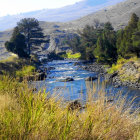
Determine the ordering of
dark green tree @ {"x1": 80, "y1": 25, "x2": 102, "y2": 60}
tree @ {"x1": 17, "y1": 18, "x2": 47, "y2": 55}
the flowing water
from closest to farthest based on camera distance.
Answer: the flowing water, tree @ {"x1": 17, "y1": 18, "x2": 47, "y2": 55}, dark green tree @ {"x1": 80, "y1": 25, "x2": 102, "y2": 60}

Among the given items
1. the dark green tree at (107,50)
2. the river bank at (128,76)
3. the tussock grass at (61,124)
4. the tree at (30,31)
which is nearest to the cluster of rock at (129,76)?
the river bank at (128,76)

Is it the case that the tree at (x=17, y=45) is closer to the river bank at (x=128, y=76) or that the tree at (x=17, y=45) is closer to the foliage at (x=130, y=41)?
the foliage at (x=130, y=41)

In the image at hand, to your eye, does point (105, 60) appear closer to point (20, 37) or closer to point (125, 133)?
point (20, 37)

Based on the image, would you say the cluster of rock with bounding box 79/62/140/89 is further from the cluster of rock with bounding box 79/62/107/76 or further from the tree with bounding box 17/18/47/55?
the tree with bounding box 17/18/47/55

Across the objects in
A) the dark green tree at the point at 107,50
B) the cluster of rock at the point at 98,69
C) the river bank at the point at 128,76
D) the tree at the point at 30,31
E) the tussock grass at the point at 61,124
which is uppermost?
the tree at the point at 30,31

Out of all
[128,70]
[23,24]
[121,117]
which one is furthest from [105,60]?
[121,117]

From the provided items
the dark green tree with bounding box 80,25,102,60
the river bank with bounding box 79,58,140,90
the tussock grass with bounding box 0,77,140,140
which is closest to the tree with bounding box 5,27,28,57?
the dark green tree with bounding box 80,25,102,60

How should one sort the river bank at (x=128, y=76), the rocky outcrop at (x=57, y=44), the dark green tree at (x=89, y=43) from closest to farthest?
the river bank at (x=128, y=76), the dark green tree at (x=89, y=43), the rocky outcrop at (x=57, y=44)

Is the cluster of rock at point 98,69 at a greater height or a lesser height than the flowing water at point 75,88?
lesser

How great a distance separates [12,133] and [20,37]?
44.9 meters

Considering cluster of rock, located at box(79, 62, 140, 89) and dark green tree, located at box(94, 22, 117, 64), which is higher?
dark green tree, located at box(94, 22, 117, 64)

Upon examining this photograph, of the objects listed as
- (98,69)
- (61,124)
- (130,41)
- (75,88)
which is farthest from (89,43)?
(61,124)

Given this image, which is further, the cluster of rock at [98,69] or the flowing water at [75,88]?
the cluster of rock at [98,69]

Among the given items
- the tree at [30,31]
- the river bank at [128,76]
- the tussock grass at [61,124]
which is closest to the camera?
the tussock grass at [61,124]
